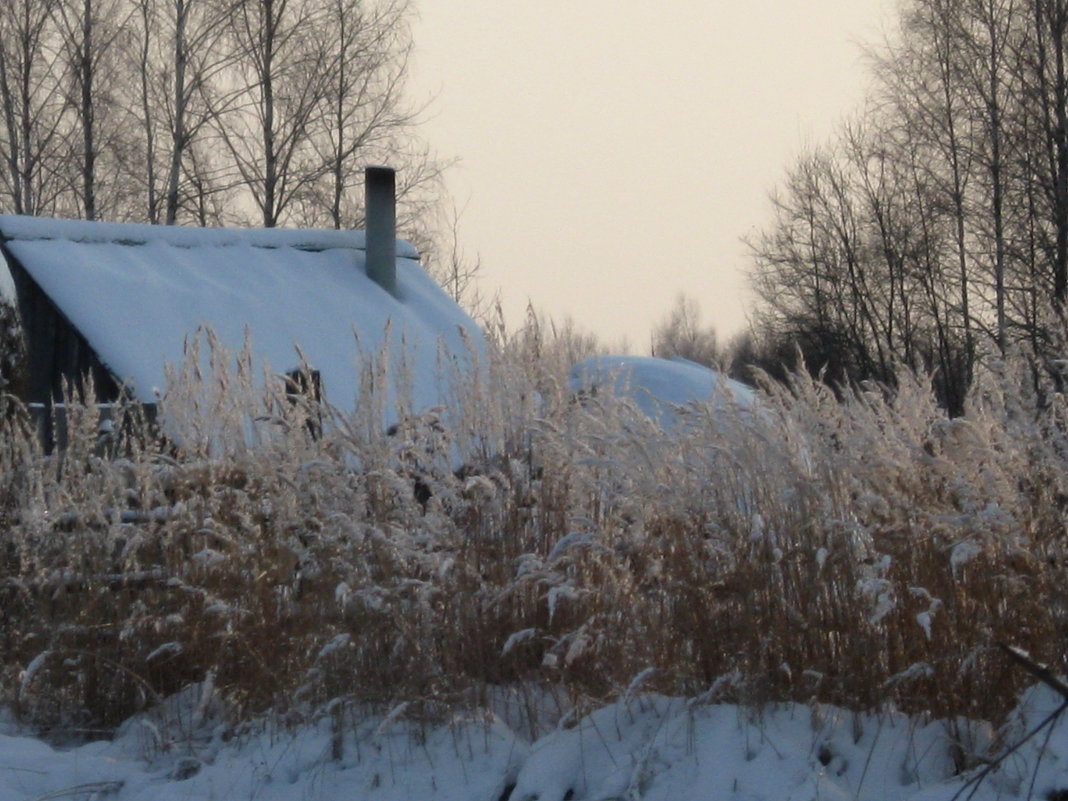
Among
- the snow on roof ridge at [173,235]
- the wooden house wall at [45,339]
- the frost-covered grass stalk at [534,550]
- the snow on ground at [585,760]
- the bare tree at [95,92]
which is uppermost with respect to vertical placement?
the bare tree at [95,92]

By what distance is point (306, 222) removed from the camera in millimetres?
23953

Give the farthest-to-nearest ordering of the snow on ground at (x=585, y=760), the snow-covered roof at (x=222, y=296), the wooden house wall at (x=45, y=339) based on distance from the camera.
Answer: the wooden house wall at (x=45, y=339)
the snow-covered roof at (x=222, y=296)
the snow on ground at (x=585, y=760)

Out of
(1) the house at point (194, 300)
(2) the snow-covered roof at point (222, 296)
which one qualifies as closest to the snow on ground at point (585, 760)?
(1) the house at point (194, 300)

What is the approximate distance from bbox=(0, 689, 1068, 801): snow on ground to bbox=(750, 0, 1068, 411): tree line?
1076cm

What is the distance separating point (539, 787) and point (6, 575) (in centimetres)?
278

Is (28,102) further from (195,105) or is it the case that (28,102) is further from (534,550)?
(534,550)

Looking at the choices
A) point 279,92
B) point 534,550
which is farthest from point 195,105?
point 534,550

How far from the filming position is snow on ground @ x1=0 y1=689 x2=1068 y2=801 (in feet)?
13.5

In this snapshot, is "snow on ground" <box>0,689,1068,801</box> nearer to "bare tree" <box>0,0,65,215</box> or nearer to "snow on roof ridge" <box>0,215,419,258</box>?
"snow on roof ridge" <box>0,215,419,258</box>

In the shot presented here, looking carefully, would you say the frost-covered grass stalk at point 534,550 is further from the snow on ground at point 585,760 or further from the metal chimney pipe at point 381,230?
the metal chimney pipe at point 381,230

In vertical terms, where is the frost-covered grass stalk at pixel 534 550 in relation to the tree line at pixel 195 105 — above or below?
below

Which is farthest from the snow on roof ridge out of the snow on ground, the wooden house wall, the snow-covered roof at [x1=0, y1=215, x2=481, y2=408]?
the snow on ground

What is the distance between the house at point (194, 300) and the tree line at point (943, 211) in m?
5.43

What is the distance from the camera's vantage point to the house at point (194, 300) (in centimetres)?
1160
